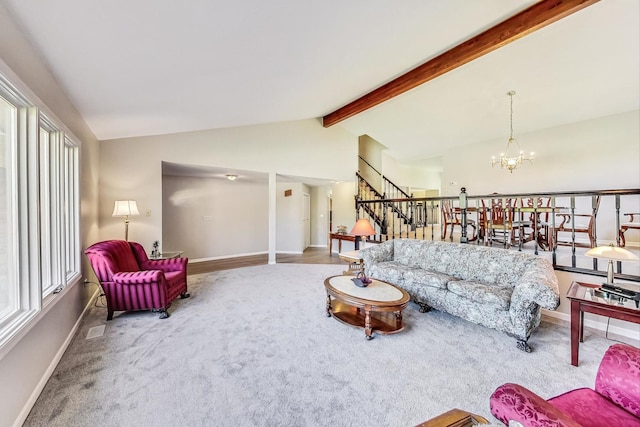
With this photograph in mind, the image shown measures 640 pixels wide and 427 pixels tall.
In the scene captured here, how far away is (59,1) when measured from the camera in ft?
4.63

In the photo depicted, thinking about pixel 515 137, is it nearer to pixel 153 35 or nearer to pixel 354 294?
pixel 354 294

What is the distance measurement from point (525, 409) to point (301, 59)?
11.0 ft

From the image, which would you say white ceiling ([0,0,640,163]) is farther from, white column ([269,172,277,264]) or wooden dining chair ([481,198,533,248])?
wooden dining chair ([481,198,533,248])

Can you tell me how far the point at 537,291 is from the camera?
7.54ft

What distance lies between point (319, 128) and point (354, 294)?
16.9 feet

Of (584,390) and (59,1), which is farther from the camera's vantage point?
(59,1)

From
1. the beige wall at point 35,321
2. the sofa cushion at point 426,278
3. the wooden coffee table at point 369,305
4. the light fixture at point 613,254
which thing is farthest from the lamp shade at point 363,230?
the beige wall at point 35,321

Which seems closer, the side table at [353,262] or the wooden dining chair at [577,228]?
the wooden dining chair at [577,228]

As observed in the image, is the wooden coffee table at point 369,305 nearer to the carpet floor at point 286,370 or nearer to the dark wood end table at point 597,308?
the carpet floor at point 286,370

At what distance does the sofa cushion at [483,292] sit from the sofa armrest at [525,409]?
1759 mm

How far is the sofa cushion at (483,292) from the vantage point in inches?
101

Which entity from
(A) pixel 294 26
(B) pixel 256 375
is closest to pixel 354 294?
(B) pixel 256 375

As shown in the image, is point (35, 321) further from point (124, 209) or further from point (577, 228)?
point (577, 228)

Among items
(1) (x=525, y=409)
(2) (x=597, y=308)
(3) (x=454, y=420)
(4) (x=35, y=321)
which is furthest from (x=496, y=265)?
(4) (x=35, y=321)
